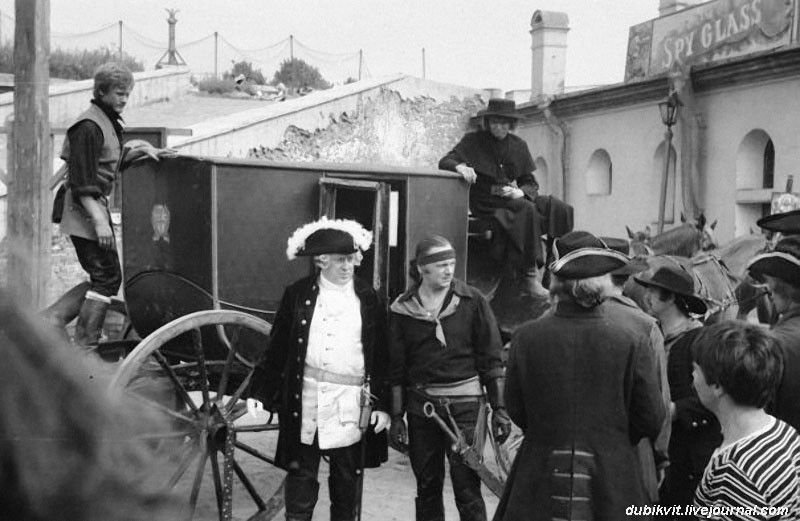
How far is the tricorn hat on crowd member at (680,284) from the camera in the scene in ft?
13.7

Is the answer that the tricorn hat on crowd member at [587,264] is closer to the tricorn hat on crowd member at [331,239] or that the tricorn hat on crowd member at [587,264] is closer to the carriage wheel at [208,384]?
the tricorn hat on crowd member at [331,239]

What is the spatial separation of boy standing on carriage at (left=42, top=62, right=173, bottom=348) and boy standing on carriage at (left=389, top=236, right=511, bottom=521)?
164cm

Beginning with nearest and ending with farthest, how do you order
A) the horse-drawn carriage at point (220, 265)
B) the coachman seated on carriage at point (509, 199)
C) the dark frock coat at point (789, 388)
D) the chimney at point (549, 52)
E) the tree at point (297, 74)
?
the dark frock coat at point (789, 388) → the horse-drawn carriage at point (220, 265) → the coachman seated on carriage at point (509, 199) → the chimney at point (549, 52) → the tree at point (297, 74)

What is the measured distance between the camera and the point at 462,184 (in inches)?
252

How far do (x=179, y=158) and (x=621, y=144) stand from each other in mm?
12504

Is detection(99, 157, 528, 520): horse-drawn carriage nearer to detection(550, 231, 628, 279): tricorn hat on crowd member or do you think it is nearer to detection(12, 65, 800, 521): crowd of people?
detection(12, 65, 800, 521): crowd of people

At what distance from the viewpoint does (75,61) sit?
27.3 metres

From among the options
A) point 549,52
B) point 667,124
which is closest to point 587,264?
point 667,124

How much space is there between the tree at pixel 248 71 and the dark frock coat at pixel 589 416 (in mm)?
24450

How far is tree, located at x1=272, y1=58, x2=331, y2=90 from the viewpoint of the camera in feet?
92.8

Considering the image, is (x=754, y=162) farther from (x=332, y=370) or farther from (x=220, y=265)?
(x=332, y=370)

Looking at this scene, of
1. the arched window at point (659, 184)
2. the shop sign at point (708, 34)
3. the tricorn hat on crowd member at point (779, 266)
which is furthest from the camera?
the arched window at point (659, 184)

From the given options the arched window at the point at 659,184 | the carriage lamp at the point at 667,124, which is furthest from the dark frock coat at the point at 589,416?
the arched window at the point at 659,184

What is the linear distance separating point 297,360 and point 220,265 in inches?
32.7
